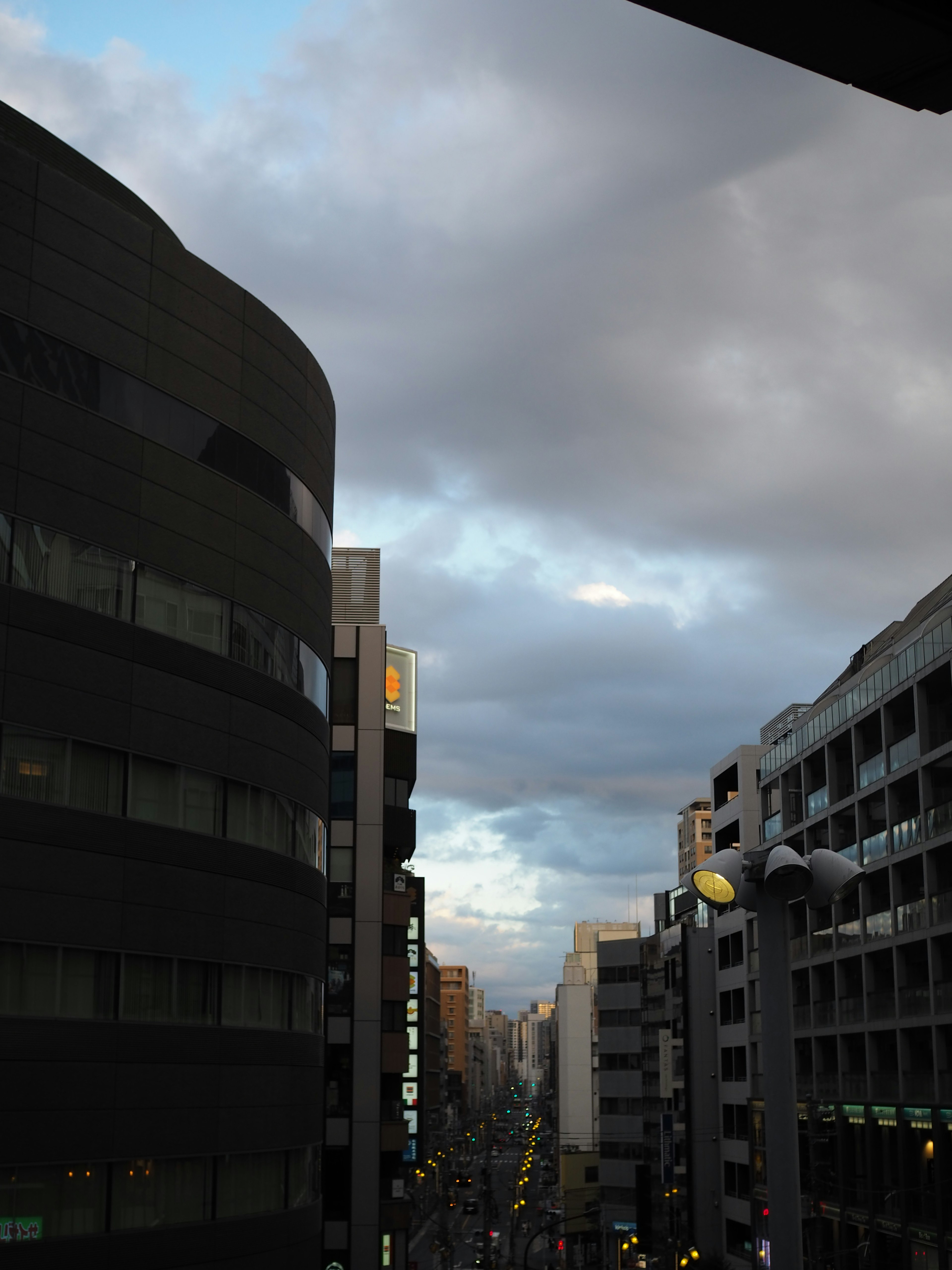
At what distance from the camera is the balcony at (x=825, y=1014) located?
7250 cm

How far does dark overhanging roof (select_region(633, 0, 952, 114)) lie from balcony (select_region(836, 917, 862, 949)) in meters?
69.8

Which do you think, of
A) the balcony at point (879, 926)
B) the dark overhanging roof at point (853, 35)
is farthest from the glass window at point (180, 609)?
the balcony at point (879, 926)

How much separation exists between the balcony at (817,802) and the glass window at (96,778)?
56001 mm

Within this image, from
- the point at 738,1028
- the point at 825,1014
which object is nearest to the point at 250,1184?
the point at 825,1014

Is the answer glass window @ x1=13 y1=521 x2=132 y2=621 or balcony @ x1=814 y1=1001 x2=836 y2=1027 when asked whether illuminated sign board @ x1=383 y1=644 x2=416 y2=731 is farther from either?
glass window @ x1=13 y1=521 x2=132 y2=621

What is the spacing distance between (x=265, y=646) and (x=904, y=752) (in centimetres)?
4162

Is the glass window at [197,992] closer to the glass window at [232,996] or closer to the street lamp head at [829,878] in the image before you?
the glass window at [232,996]

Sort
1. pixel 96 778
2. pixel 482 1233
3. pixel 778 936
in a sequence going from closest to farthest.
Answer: pixel 778 936
pixel 96 778
pixel 482 1233

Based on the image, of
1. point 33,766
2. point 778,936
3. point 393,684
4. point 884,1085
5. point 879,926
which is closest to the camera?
point 778,936

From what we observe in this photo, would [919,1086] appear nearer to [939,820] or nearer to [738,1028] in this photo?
[939,820]

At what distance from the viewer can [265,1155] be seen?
31062 mm

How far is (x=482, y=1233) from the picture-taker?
399ft

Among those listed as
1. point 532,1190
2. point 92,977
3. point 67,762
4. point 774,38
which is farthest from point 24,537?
point 532,1190

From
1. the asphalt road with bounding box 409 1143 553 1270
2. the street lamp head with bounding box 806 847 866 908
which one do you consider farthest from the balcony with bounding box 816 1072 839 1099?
the street lamp head with bounding box 806 847 866 908
